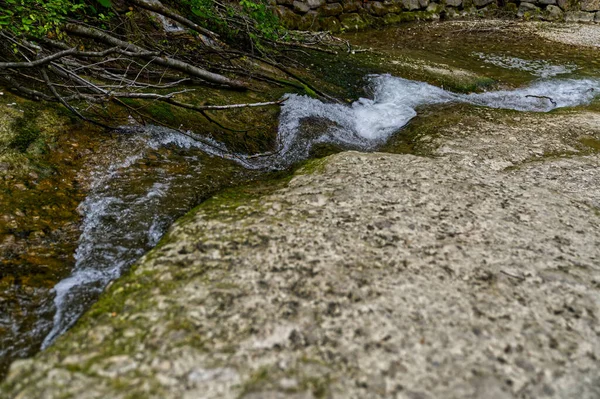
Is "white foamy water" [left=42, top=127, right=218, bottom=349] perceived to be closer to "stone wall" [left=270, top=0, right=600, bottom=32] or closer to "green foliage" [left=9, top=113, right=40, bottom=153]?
"green foliage" [left=9, top=113, right=40, bottom=153]

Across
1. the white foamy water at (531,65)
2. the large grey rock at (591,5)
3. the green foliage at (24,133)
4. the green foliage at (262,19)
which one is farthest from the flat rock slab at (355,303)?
the large grey rock at (591,5)

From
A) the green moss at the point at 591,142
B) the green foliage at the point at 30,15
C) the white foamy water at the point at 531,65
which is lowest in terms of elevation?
the green moss at the point at 591,142

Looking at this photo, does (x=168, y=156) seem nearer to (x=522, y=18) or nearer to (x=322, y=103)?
(x=322, y=103)

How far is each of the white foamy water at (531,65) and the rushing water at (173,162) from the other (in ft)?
5.69

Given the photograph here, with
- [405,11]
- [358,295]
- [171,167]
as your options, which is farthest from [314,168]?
[405,11]

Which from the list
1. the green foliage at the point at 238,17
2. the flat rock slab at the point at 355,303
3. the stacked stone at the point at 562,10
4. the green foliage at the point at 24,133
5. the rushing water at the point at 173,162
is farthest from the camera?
the stacked stone at the point at 562,10

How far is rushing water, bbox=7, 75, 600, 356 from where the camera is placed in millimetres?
2812

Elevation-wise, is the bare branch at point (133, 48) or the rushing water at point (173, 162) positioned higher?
the bare branch at point (133, 48)

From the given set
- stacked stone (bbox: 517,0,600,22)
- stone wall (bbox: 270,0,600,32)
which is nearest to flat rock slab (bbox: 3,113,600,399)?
stone wall (bbox: 270,0,600,32)

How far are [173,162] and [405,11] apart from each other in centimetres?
1403

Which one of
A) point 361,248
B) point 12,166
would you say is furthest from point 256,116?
point 361,248

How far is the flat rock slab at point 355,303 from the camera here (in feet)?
5.67

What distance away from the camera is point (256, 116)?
542 centimetres

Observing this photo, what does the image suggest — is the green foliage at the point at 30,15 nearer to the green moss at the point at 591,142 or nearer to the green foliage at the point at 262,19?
the green foliage at the point at 262,19
